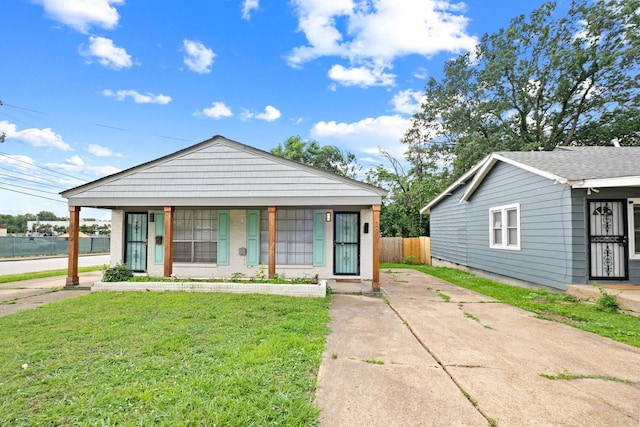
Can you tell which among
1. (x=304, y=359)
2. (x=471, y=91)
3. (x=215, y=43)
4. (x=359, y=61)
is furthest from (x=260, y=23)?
(x=471, y=91)

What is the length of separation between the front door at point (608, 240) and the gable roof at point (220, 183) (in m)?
5.18

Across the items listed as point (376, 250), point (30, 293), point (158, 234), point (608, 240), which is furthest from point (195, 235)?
point (608, 240)

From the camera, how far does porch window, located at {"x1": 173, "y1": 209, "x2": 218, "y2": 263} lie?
9078mm

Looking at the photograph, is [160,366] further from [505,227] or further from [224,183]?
[505,227]

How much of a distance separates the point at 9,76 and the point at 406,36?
21.4 m

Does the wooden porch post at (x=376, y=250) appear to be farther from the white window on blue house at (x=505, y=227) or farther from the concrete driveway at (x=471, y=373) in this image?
the white window on blue house at (x=505, y=227)

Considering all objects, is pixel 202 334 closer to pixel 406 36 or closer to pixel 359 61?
pixel 406 36

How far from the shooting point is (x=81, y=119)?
69.5 feet

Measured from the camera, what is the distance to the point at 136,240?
936 cm

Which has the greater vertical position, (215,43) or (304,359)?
(215,43)

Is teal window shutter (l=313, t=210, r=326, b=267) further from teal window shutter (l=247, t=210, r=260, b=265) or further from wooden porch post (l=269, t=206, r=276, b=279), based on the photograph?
teal window shutter (l=247, t=210, r=260, b=265)

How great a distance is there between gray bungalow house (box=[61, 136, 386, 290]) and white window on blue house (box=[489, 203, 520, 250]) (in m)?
4.13

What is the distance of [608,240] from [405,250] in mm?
10529

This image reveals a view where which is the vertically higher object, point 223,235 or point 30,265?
point 223,235
